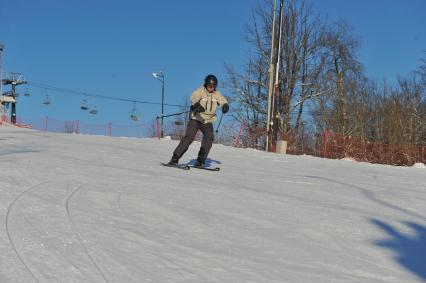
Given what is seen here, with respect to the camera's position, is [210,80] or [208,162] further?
[208,162]

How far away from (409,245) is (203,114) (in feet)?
17.3

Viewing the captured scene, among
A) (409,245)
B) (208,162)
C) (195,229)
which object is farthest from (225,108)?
(409,245)

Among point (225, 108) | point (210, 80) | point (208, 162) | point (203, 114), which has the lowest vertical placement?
point (208, 162)

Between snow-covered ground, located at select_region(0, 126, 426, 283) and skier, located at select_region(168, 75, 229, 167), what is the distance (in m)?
1.51

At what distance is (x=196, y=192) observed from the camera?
244 inches

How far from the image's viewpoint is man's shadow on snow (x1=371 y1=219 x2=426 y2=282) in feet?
12.3

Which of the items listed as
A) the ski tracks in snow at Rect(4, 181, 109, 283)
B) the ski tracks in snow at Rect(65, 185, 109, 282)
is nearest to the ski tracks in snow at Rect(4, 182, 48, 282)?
the ski tracks in snow at Rect(4, 181, 109, 283)

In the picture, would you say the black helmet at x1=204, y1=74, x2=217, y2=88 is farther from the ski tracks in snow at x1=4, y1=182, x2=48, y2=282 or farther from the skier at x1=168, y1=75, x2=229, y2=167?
the ski tracks in snow at x1=4, y1=182, x2=48, y2=282

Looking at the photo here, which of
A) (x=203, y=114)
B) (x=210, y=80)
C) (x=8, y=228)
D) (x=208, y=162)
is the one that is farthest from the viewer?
(x=208, y=162)

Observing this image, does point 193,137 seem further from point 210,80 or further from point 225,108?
point 210,80

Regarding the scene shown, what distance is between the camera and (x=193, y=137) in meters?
9.06

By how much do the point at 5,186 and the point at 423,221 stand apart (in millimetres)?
4547

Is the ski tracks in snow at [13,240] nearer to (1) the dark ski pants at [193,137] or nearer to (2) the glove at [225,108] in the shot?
(1) the dark ski pants at [193,137]

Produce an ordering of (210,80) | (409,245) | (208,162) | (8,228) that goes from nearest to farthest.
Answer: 1. (8,228)
2. (409,245)
3. (210,80)
4. (208,162)
